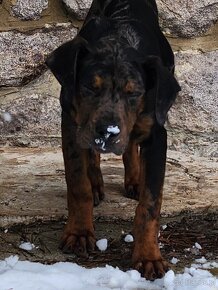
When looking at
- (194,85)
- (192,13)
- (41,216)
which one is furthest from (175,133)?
(41,216)

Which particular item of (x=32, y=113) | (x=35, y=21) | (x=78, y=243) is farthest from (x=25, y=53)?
(x=78, y=243)

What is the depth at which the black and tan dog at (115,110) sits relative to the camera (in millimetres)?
2955

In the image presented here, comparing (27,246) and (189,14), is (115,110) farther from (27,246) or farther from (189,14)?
(189,14)

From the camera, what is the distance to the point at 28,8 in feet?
14.1

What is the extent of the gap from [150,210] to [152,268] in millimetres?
220

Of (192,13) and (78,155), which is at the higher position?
(192,13)

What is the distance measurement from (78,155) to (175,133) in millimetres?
1268

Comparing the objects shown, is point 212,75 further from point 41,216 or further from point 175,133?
point 41,216

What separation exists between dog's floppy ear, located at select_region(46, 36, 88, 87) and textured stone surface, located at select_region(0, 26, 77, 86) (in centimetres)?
135

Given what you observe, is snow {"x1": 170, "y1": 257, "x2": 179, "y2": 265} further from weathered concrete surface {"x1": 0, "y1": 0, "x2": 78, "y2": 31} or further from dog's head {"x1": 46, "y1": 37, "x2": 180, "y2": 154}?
weathered concrete surface {"x1": 0, "y1": 0, "x2": 78, "y2": 31}

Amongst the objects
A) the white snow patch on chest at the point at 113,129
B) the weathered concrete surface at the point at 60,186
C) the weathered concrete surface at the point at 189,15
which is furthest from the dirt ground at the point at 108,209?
the weathered concrete surface at the point at 189,15

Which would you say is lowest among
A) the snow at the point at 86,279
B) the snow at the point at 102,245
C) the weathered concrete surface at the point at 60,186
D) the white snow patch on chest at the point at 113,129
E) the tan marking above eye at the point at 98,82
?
the weathered concrete surface at the point at 60,186

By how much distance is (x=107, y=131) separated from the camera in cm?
285

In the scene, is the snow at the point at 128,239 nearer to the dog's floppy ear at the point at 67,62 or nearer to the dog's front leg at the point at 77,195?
the dog's front leg at the point at 77,195
